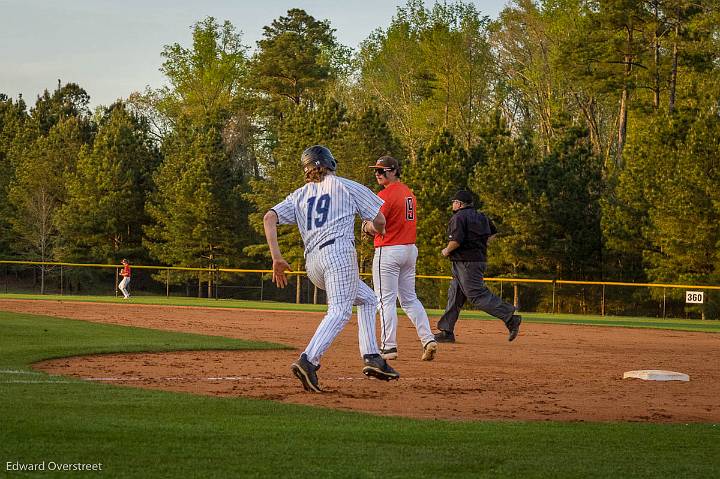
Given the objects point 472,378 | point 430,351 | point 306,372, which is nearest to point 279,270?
point 306,372

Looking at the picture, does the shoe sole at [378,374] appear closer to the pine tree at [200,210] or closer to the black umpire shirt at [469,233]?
the black umpire shirt at [469,233]

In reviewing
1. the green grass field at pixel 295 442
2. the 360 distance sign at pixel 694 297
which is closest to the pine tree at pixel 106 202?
the 360 distance sign at pixel 694 297

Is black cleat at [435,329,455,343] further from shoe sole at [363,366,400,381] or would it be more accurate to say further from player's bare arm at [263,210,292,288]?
player's bare arm at [263,210,292,288]

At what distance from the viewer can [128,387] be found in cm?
890

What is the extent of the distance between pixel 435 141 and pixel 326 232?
119ft

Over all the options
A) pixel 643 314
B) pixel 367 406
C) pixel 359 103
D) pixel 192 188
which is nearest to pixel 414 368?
pixel 367 406

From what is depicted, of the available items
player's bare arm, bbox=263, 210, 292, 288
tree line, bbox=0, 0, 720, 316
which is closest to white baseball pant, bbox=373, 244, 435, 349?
player's bare arm, bbox=263, 210, 292, 288

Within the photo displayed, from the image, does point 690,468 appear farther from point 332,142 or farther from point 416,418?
point 332,142

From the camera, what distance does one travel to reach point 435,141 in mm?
44844

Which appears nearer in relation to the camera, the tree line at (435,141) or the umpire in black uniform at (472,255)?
the umpire in black uniform at (472,255)

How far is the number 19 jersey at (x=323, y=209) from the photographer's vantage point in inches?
349

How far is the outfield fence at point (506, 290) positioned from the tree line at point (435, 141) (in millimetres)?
2459

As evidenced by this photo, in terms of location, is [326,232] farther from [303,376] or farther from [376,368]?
[376,368]

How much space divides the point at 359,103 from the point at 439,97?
617 cm
